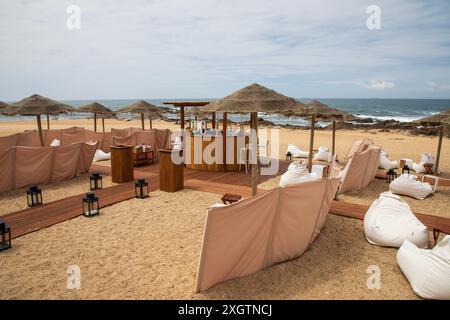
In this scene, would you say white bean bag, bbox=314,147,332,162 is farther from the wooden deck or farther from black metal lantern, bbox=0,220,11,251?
black metal lantern, bbox=0,220,11,251

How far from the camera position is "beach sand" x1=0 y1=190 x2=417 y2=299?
433 centimetres

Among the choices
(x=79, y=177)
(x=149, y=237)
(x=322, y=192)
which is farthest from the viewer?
(x=79, y=177)

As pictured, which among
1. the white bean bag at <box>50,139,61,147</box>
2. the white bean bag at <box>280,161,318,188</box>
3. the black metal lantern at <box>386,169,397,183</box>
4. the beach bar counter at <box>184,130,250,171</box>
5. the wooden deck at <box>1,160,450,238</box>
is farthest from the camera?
the white bean bag at <box>50,139,61,147</box>

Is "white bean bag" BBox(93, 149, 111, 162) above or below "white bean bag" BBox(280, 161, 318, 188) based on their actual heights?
below

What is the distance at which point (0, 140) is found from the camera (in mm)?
12711

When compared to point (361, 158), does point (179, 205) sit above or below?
below

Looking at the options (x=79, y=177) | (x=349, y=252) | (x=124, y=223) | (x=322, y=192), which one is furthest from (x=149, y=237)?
(x=79, y=177)

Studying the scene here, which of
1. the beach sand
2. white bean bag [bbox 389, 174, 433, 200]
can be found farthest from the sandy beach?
white bean bag [bbox 389, 174, 433, 200]

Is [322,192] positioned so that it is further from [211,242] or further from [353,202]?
[353,202]

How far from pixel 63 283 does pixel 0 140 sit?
10.9 metres

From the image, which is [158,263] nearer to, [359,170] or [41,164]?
[359,170]

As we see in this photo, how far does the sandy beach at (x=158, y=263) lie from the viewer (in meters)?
4.33

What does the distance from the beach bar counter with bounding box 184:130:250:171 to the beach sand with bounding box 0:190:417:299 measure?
517cm

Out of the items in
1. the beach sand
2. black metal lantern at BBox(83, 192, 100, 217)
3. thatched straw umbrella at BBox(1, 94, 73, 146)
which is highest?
thatched straw umbrella at BBox(1, 94, 73, 146)
